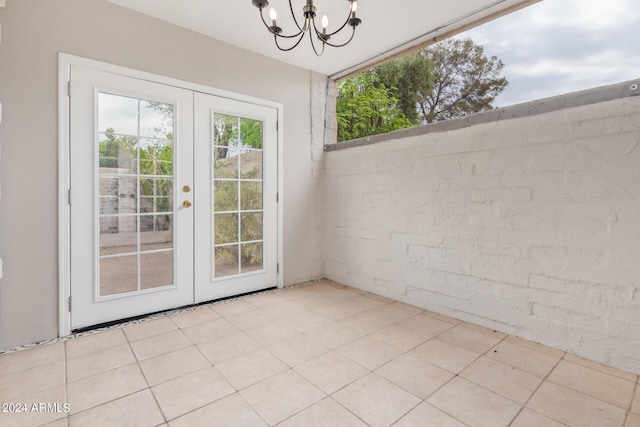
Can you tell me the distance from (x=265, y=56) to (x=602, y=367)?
3.59m

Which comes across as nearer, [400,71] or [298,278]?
[298,278]

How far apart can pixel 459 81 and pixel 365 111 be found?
124 cm

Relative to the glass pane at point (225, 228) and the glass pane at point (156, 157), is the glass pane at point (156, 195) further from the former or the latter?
the glass pane at point (225, 228)

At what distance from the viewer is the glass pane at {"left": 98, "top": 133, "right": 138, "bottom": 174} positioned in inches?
90.4

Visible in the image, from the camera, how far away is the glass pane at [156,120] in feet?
8.08

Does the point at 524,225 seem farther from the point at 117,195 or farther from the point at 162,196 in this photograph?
the point at 117,195

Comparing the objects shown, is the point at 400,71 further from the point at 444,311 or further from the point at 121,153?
the point at 121,153

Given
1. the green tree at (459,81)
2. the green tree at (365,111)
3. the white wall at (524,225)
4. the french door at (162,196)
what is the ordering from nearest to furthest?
1. the white wall at (524,225)
2. the french door at (162,196)
3. the green tree at (459,81)
4. the green tree at (365,111)

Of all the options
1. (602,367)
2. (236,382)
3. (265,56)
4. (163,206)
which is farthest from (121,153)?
(602,367)

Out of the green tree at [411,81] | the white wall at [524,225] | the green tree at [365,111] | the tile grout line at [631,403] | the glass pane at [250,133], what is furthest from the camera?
the green tree at [365,111]

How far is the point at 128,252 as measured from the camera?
242 centimetres

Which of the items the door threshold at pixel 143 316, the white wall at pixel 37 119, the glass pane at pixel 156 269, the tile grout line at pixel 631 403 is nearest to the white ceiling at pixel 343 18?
the white wall at pixel 37 119

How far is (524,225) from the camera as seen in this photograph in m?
2.13

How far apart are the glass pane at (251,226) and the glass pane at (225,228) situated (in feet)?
0.24
